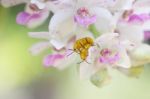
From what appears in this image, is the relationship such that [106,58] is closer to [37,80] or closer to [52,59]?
[52,59]

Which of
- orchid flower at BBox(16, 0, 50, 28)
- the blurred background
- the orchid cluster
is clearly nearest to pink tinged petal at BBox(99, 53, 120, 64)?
the orchid cluster

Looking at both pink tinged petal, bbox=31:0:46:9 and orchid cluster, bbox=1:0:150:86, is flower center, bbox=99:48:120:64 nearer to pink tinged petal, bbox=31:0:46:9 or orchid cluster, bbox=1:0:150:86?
orchid cluster, bbox=1:0:150:86

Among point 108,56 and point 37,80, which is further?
point 37,80

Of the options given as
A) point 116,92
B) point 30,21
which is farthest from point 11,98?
point 30,21

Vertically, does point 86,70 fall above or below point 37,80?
above

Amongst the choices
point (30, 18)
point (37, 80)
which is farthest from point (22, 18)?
point (37, 80)

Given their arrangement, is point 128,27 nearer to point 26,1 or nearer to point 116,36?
point 116,36

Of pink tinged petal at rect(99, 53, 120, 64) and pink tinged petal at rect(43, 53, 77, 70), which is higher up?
pink tinged petal at rect(99, 53, 120, 64)
